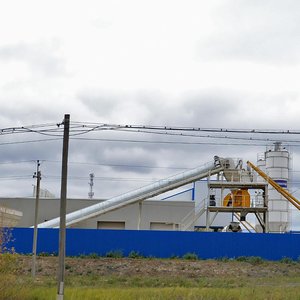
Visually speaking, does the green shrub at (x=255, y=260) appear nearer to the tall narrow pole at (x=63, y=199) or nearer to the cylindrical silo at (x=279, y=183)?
the cylindrical silo at (x=279, y=183)

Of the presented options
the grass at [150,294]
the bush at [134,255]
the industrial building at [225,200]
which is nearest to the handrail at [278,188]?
the industrial building at [225,200]

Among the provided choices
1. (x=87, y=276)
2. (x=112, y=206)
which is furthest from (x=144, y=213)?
(x=87, y=276)

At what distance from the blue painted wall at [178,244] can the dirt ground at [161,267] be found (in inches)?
91.6

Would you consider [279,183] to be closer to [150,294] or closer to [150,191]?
[150,191]

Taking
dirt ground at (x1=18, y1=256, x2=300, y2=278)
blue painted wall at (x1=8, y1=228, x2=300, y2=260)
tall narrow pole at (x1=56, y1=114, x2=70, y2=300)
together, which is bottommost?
dirt ground at (x1=18, y1=256, x2=300, y2=278)

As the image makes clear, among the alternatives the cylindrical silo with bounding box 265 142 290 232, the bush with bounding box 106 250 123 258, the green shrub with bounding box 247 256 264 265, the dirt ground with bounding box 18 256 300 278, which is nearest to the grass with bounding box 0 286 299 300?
the dirt ground with bounding box 18 256 300 278

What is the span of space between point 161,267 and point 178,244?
656 cm

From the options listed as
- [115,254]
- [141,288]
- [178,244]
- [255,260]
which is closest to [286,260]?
Answer: [255,260]

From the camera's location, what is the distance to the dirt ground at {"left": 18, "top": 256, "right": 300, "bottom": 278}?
33.5 m

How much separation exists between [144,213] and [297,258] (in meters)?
16.8

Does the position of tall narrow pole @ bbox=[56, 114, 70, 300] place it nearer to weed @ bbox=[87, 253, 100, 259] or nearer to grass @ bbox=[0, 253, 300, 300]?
grass @ bbox=[0, 253, 300, 300]

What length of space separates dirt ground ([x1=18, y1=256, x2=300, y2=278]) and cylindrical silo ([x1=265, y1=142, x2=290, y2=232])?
886 centimetres

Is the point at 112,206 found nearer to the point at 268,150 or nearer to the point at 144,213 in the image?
the point at 144,213

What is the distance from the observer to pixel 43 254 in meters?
42.0
